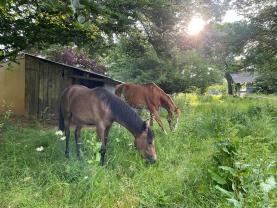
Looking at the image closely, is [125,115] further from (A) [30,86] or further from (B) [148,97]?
(A) [30,86]

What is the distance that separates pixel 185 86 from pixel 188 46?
2148 millimetres

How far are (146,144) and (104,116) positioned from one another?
2.91 ft

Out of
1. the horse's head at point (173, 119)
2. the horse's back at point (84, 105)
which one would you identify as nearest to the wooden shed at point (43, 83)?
the horse's head at point (173, 119)

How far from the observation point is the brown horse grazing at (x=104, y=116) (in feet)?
16.7

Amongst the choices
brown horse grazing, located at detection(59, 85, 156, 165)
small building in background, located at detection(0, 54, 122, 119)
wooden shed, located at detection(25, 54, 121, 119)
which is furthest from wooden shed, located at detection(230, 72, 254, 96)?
brown horse grazing, located at detection(59, 85, 156, 165)

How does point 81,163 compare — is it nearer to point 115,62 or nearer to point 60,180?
point 60,180

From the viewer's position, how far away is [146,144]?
5.05 metres

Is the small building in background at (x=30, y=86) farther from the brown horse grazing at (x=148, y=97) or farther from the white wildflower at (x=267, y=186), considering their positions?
the white wildflower at (x=267, y=186)

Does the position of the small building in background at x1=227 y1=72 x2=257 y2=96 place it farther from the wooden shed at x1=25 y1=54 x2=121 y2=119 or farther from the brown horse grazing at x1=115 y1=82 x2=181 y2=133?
the wooden shed at x1=25 y1=54 x2=121 y2=119

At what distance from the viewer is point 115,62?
19969mm

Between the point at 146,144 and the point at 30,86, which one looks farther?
the point at 30,86

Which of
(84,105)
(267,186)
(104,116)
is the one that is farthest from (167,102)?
(267,186)

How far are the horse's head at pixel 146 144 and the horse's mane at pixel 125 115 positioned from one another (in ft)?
0.07

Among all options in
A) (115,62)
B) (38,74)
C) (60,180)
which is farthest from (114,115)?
(115,62)
